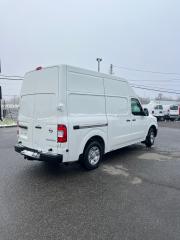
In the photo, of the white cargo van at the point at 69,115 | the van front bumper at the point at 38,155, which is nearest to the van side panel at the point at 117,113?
the white cargo van at the point at 69,115

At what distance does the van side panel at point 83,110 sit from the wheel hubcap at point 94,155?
0.39 meters

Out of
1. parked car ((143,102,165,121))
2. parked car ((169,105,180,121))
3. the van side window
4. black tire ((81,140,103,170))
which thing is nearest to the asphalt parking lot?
black tire ((81,140,103,170))

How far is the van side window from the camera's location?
262 inches

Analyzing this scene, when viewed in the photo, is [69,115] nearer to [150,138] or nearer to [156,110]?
[150,138]

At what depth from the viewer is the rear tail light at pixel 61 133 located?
13.8 ft

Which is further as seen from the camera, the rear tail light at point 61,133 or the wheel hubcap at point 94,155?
the wheel hubcap at point 94,155

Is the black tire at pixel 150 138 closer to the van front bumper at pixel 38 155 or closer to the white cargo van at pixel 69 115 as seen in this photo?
the white cargo van at pixel 69 115

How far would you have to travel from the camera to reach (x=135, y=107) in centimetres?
682

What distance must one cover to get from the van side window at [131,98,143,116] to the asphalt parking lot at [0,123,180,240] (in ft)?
6.26

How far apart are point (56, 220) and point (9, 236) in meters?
0.67

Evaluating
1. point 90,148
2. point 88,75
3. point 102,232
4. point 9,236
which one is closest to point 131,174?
point 90,148

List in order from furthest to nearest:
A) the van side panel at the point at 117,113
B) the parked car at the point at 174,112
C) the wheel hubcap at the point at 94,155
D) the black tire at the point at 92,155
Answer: the parked car at the point at 174,112 → the van side panel at the point at 117,113 → the wheel hubcap at the point at 94,155 → the black tire at the point at 92,155

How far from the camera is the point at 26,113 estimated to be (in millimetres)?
5051

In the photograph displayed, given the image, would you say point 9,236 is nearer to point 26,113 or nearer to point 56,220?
point 56,220
